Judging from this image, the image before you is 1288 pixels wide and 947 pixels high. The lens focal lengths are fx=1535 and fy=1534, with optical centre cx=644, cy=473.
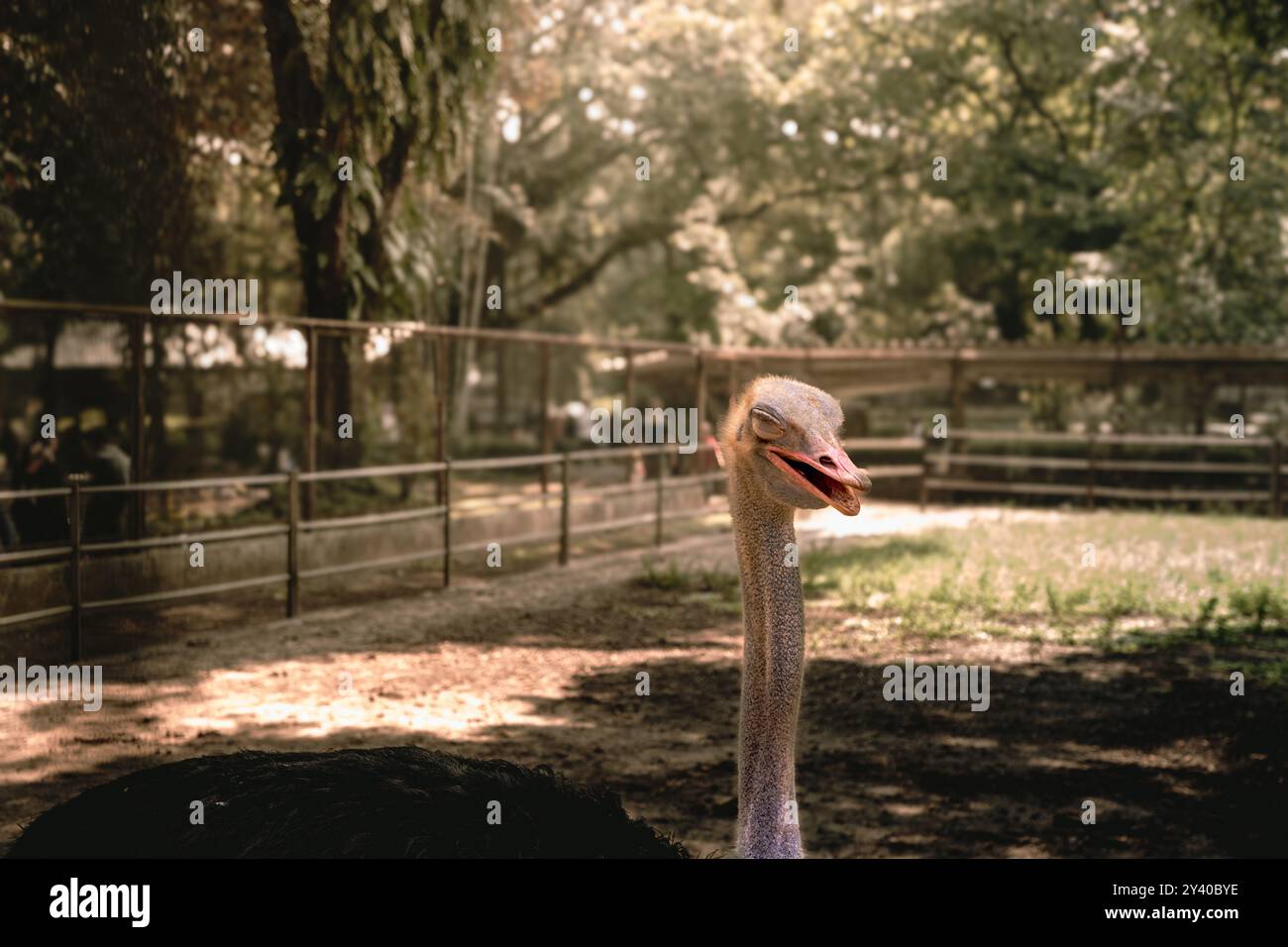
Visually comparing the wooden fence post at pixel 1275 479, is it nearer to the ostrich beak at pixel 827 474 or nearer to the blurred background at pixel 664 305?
the blurred background at pixel 664 305

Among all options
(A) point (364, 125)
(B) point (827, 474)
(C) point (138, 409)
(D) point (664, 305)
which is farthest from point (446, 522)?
(D) point (664, 305)

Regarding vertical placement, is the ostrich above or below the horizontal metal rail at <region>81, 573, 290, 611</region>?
above

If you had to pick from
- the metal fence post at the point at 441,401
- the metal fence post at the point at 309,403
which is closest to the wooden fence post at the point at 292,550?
the metal fence post at the point at 309,403

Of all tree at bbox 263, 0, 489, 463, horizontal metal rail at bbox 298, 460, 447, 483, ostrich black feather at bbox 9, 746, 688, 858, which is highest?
tree at bbox 263, 0, 489, 463

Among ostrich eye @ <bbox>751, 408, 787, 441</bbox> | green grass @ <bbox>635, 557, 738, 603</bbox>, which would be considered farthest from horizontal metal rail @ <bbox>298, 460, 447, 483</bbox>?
ostrich eye @ <bbox>751, 408, 787, 441</bbox>

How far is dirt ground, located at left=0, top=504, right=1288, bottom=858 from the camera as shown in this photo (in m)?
6.52

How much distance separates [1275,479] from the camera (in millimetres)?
20906

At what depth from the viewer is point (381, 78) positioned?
40.3ft

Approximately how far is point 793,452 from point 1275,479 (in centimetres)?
1886

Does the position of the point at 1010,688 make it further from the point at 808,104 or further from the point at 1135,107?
the point at 808,104

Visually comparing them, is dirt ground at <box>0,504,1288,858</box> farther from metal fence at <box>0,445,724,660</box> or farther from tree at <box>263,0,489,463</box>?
tree at <box>263,0,489,463</box>

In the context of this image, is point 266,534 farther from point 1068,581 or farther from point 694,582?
point 1068,581

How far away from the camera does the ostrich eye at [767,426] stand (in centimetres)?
395

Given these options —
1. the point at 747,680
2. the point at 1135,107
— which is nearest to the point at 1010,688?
the point at 747,680
